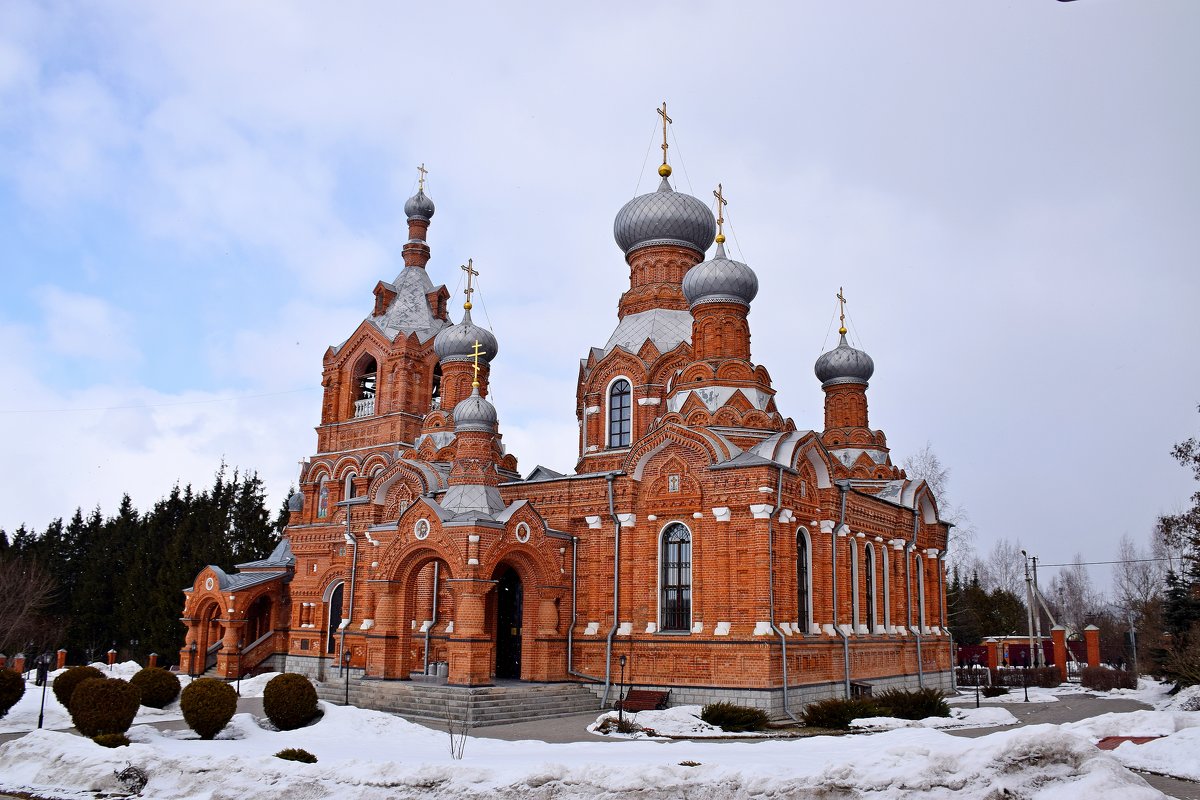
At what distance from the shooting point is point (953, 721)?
16.5 meters

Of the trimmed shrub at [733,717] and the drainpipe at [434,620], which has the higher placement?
the drainpipe at [434,620]

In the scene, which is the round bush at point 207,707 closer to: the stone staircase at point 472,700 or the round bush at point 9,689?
the stone staircase at point 472,700

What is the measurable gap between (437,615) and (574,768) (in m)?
12.3

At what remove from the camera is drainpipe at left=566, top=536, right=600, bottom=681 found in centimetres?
1938

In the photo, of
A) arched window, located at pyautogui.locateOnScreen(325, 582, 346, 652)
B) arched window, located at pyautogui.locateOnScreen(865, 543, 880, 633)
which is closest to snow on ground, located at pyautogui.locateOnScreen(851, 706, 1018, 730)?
arched window, located at pyautogui.locateOnScreen(865, 543, 880, 633)

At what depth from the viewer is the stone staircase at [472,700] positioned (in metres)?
16.8

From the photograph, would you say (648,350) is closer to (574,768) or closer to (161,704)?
(161,704)

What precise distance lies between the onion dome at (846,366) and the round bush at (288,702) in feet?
54.0

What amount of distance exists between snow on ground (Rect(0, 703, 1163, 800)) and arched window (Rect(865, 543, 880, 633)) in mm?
11588

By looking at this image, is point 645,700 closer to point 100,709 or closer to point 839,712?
point 839,712

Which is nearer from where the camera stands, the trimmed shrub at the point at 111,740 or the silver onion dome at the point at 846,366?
the trimmed shrub at the point at 111,740

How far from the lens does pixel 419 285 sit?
2884cm

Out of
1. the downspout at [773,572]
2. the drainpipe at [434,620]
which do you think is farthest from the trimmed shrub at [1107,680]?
the drainpipe at [434,620]

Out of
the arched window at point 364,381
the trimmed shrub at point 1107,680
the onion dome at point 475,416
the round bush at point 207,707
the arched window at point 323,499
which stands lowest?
the trimmed shrub at point 1107,680
